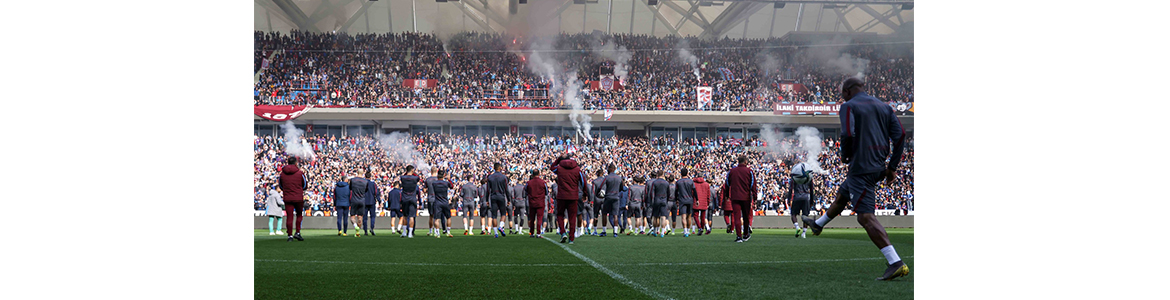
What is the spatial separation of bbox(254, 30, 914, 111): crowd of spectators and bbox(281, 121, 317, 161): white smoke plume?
1368mm

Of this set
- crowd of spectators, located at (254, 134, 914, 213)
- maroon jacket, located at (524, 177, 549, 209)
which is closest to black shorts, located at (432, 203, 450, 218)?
maroon jacket, located at (524, 177, 549, 209)

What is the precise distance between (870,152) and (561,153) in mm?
26091

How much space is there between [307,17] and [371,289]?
31.7m

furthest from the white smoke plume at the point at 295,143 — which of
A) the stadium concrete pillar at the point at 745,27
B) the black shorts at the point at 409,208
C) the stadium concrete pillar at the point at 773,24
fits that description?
the stadium concrete pillar at the point at 773,24

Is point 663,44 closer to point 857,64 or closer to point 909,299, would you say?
point 857,64

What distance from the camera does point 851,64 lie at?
3566 cm

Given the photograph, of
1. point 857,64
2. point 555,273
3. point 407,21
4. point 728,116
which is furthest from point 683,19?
point 555,273

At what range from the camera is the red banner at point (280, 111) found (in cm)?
3003

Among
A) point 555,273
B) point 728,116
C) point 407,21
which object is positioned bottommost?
point 555,273

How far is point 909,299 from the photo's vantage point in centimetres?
453

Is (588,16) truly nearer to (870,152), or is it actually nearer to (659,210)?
(659,210)

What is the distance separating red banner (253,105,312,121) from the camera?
1182 inches

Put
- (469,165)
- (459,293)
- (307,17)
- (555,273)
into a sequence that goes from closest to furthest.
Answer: (459,293)
(555,273)
(469,165)
(307,17)

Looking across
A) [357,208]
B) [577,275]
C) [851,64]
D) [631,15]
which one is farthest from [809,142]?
[577,275]
